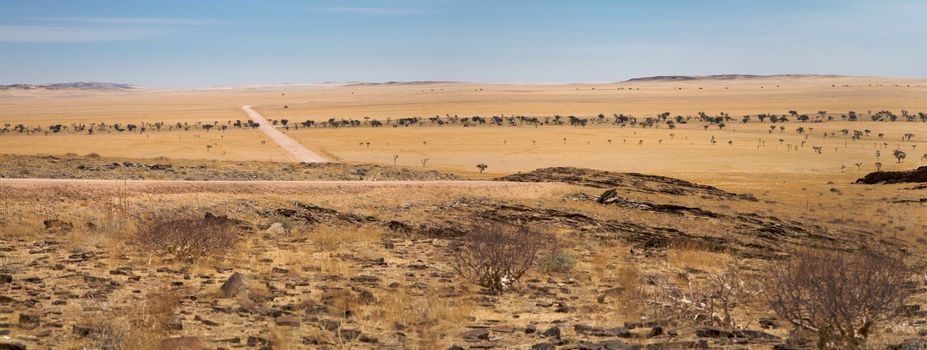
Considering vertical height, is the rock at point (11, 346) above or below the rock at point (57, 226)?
above

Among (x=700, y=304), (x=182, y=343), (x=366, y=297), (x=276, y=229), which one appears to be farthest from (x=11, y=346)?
(x=276, y=229)

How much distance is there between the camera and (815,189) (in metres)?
36.0

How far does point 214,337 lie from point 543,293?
5873 millimetres

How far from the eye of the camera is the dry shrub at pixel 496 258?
14.6 meters

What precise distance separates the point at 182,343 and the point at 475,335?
3.57 m

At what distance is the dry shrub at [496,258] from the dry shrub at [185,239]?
15.6 ft

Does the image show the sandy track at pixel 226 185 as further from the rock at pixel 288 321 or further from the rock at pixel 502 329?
the rock at pixel 502 329

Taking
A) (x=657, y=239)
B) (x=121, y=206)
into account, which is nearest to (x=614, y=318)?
(x=657, y=239)

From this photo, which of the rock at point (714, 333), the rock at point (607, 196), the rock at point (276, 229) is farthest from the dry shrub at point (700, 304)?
the rock at point (607, 196)

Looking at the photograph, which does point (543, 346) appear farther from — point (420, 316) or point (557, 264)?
point (557, 264)

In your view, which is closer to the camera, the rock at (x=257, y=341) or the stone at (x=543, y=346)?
the stone at (x=543, y=346)

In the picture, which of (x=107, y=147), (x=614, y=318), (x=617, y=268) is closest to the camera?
(x=614, y=318)

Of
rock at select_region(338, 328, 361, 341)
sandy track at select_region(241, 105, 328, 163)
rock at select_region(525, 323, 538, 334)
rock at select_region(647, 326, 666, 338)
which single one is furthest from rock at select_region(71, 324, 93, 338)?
sandy track at select_region(241, 105, 328, 163)

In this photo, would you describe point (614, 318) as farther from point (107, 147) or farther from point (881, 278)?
point (107, 147)
